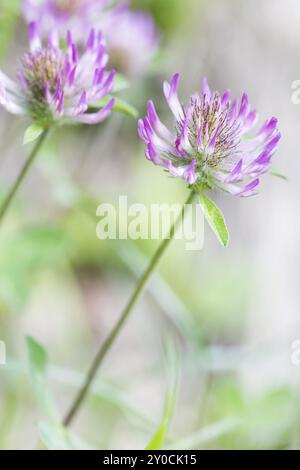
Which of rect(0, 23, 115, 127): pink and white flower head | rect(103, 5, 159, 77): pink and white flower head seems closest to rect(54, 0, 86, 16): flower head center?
rect(103, 5, 159, 77): pink and white flower head

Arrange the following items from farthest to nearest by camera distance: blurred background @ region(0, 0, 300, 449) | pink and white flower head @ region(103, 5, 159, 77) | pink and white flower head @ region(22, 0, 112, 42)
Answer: pink and white flower head @ region(103, 5, 159, 77)
blurred background @ region(0, 0, 300, 449)
pink and white flower head @ region(22, 0, 112, 42)

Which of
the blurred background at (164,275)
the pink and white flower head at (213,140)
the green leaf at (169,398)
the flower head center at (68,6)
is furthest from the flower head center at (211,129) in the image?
the flower head center at (68,6)

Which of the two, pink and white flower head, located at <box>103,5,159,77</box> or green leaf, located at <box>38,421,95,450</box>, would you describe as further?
pink and white flower head, located at <box>103,5,159,77</box>

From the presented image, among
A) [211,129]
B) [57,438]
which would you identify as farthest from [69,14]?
[57,438]

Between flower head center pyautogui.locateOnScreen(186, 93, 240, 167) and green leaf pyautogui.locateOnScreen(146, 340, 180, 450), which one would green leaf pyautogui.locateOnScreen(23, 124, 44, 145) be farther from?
green leaf pyautogui.locateOnScreen(146, 340, 180, 450)

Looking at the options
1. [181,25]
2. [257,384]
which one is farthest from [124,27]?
[181,25]

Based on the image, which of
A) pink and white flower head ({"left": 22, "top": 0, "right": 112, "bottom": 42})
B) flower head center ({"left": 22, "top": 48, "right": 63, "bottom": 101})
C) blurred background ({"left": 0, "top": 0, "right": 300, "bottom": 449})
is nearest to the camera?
flower head center ({"left": 22, "top": 48, "right": 63, "bottom": 101})
